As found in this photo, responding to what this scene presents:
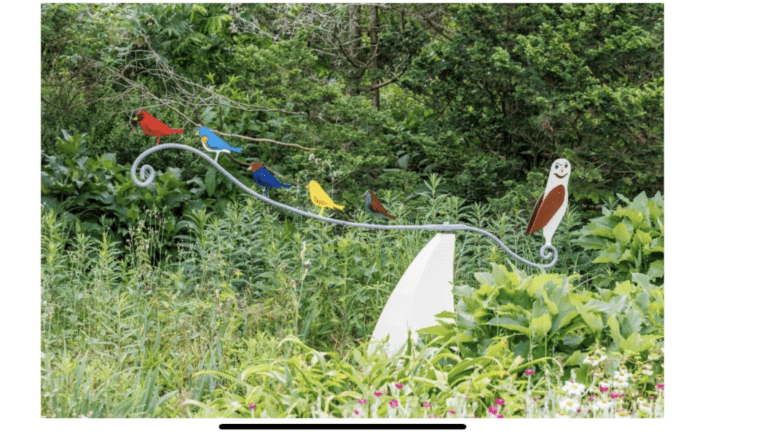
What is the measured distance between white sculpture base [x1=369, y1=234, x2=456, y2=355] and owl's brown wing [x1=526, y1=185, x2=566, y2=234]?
443mm

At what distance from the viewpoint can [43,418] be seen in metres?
2.51

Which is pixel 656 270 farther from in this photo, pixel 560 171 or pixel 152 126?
pixel 152 126

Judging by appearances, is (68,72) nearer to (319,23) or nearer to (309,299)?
(319,23)

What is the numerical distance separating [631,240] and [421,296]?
4.55 ft

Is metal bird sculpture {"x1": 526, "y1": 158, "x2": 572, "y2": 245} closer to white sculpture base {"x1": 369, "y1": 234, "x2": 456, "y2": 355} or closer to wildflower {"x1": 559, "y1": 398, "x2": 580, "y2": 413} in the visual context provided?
white sculpture base {"x1": 369, "y1": 234, "x2": 456, "y2": 355}

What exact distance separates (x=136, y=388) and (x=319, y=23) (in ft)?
9.74

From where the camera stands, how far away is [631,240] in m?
3.61

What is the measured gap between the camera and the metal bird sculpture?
305cm

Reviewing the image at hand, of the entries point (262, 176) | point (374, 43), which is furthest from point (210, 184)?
point (262, 176)

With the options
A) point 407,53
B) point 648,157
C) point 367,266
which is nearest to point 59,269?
point 367,266

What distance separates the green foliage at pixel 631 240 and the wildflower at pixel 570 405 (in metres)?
1.37

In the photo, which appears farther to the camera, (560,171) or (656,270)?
(656,270)

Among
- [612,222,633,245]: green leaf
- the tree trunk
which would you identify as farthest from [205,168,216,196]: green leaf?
[612,222,633,245]: green leaf

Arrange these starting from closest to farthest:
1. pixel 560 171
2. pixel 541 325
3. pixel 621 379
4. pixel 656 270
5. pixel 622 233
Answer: pixel 621 379 < pixel 541 325 < pixel 560 171 < pixel 656 270 < pixel 622 233
